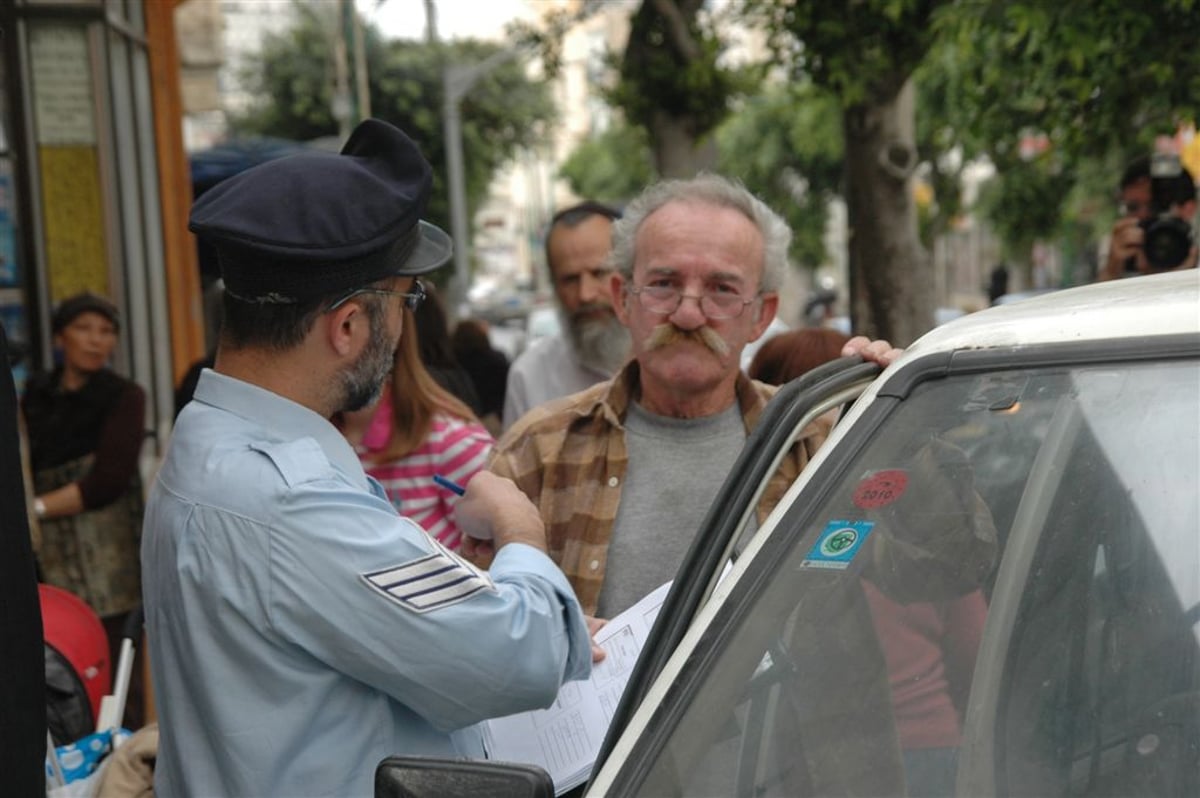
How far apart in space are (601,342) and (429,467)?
121cm

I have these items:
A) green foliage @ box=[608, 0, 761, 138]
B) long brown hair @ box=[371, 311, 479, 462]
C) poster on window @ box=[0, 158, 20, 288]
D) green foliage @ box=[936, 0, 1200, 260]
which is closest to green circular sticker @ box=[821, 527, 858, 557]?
long brown hair @ box=[371, 311, 479, 462]

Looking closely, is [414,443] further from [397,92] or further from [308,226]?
[397,92]

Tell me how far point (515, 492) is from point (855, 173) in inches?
245

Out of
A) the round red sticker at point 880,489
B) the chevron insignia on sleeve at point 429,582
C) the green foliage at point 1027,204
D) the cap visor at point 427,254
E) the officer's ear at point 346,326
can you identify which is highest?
the cap visor at point 427,254

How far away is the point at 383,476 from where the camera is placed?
170 inches

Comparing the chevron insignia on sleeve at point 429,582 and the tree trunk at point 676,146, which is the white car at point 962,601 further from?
the tree trunk at point 676,146

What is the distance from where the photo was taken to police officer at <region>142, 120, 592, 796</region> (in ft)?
6.82

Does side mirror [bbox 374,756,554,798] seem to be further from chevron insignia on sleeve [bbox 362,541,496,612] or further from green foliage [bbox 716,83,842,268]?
green foliage [bbox 716,83,842,268]

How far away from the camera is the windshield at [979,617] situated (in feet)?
5.64

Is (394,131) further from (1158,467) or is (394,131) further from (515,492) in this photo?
(1158,467)

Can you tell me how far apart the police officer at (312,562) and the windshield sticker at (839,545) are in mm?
417

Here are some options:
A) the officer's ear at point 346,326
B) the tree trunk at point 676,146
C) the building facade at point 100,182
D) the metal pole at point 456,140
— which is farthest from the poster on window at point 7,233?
the metal pole at point 456,140

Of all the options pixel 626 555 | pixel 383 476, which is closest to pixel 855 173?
pixel 383 476

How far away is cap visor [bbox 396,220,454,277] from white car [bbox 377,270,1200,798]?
57 centimetres
